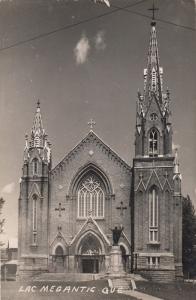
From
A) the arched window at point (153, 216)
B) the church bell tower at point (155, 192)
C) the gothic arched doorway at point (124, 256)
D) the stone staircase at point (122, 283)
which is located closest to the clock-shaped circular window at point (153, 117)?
the church bell tower at point (155, 192)

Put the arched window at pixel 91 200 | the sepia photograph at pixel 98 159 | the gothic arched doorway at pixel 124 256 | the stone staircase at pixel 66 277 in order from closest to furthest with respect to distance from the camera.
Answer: the sepia photograph at pixel 98 159
the stone staircase at pixel 66 277
the gothic arched doorway at pixel 124 256
the arched window at pixel 91 200

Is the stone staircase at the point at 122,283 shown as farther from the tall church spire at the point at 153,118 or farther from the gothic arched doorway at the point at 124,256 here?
the tall church spire at the point at 153,118

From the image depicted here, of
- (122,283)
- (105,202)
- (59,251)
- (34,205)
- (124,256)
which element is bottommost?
(122,283)

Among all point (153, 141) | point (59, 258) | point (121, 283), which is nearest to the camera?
point (121, 283)

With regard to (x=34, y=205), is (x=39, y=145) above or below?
above

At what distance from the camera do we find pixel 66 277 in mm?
26203

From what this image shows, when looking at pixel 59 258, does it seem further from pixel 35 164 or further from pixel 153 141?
pixel 153 141

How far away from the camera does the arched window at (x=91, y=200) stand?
28.6 meters

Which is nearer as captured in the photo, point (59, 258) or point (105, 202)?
point (59, 258)

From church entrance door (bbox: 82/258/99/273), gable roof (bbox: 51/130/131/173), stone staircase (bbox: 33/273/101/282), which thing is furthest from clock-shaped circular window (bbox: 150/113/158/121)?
stone staircase (bbox: 33/273/101/282)

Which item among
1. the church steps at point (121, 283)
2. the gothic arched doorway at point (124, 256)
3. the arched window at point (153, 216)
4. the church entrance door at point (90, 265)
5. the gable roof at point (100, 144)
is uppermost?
the gable roof at point (100, 144)

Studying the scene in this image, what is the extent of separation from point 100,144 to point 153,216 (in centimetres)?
403

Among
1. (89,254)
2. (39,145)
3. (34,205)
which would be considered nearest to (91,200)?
(89,254)

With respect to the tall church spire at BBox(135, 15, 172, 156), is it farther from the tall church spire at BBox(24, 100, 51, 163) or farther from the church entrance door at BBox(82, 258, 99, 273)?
the church entrance door at BBox(82, 258, 99, 273)
